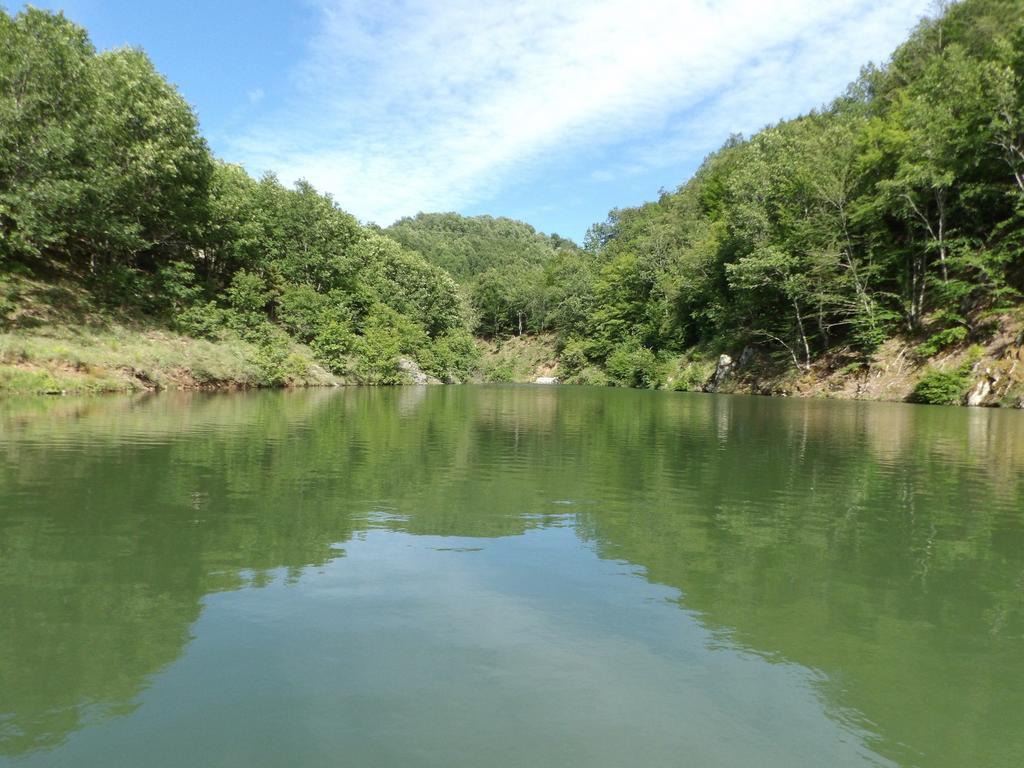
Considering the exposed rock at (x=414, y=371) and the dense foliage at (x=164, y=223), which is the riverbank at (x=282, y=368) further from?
the exposed rock at (x=414, y=371)

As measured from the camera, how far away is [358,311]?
57.4m

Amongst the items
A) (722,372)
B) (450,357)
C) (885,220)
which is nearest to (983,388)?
(885,220)

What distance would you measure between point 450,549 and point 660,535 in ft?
7.87

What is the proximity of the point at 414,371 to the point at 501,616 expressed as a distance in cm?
5629

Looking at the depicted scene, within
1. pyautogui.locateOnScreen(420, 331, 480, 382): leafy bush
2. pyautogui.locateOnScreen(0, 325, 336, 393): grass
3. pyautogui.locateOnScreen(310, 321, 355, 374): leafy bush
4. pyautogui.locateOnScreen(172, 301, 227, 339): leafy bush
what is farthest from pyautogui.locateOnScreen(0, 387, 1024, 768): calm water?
pyautogui.locateOnScreen(420, 331, 480, 382): leafy bush

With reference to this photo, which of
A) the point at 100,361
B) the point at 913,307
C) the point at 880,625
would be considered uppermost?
the point at 913,307

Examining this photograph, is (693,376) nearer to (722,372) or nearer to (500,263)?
(722,372)

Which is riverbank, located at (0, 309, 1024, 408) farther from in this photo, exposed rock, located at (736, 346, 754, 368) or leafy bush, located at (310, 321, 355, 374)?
leafy bush, located at (310, 321, 355, 374)

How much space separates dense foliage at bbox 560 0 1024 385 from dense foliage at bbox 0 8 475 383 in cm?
3002

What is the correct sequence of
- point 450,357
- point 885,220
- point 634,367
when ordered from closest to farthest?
point 885,220, point 450,357, point 634,367

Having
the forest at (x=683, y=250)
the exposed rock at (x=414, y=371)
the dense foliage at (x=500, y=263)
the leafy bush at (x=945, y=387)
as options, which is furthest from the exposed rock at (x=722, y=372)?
the dense foliage at (x=500, y=263)

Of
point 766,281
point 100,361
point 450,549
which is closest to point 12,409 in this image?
point 100,361

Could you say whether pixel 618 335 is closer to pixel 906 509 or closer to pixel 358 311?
pixel 358 311

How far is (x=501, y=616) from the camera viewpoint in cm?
487
